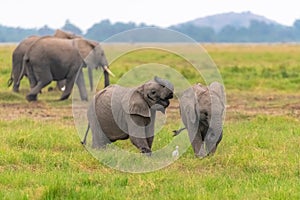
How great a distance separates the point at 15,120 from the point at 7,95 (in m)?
4.89

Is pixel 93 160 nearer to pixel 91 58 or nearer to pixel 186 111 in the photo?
pixel 186 111

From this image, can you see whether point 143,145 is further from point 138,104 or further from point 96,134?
point 96,134

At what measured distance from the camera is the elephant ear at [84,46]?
727 inches

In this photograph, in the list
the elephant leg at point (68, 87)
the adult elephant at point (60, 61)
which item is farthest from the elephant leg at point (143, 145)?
the elephant leg at point (68, 87)

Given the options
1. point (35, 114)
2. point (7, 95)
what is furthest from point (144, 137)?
point (7, 95)

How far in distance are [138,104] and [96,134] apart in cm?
113

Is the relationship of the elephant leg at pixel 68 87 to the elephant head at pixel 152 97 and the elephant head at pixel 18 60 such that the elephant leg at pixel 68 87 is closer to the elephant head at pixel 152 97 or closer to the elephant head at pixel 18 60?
the elephant head at pixel 18 60

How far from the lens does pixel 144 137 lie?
8.82m

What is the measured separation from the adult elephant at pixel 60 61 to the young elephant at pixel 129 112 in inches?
322

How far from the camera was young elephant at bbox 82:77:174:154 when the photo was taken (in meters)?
8.52

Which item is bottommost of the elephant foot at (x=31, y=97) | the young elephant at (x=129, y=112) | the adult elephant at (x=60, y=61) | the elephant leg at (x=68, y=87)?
the elephant foot at (x=31, y=97)

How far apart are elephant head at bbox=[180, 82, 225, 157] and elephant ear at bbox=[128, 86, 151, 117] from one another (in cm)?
54

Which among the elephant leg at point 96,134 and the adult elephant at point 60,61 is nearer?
the elephant leg at point 96,134

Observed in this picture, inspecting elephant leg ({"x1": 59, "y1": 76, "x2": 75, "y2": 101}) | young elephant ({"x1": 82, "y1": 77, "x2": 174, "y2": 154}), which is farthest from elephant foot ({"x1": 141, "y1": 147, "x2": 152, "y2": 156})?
elephant leg ({"x1": 59, "y1": 76, "x2": 75, "y2": 101})
